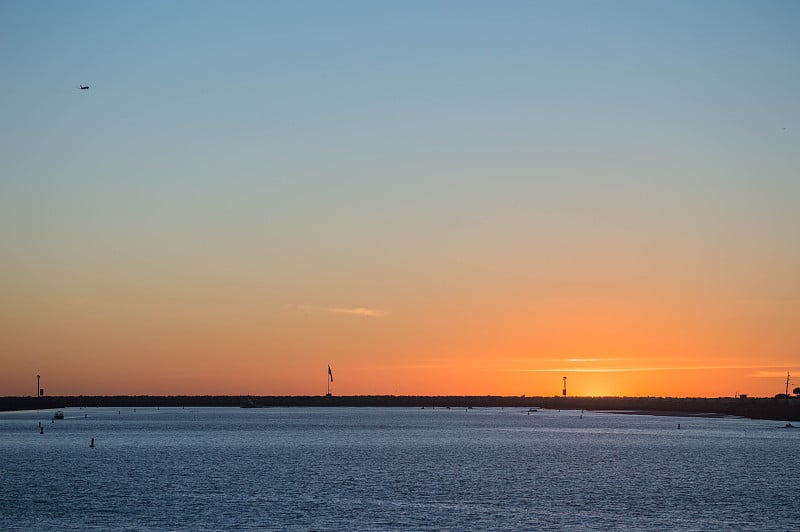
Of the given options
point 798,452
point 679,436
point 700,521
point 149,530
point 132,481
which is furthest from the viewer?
point 679,436

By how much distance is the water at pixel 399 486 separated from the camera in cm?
6925

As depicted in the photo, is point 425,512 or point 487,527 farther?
point 425,512

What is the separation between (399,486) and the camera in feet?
297

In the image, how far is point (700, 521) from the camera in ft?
228

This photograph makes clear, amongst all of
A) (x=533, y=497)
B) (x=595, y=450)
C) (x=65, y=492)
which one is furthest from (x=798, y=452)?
(x=65, y=492)

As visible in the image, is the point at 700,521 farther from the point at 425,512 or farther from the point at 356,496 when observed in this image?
the point at 356,496

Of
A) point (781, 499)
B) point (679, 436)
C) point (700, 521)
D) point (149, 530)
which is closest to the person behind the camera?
point (149, 530)

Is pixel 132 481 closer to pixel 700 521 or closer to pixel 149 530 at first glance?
pixel 149 530

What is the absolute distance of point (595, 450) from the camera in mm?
146750

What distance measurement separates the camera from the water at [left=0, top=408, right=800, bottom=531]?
2726 inches

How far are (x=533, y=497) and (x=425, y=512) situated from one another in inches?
553

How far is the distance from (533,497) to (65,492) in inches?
1587

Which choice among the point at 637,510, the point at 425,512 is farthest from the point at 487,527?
the point at 637,510

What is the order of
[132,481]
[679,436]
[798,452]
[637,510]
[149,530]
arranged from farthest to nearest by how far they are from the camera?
1. [679,436]
2. [798,452]
3. [132,481]
4. [637,510]
5. [149,530]
